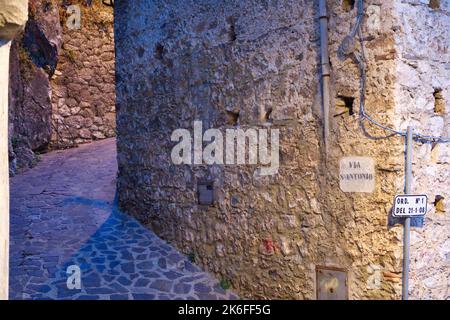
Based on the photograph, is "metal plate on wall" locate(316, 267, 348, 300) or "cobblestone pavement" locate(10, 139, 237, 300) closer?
"metal plate on wall" locate(316, 267, 348, 300)

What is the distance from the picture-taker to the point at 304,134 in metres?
4.07

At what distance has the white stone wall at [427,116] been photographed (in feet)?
11.6

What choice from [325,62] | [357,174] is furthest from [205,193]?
[325,62]

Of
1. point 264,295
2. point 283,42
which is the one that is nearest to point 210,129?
point 283,42

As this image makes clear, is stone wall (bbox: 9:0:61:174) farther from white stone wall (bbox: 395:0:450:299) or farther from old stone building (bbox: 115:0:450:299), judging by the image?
white stone wall (bbox: 395:0:450:299)

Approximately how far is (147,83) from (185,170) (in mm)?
1521

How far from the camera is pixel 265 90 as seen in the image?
14.4ft

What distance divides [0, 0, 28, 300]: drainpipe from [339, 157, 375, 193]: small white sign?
2806 mm

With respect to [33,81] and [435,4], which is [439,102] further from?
[33,81]

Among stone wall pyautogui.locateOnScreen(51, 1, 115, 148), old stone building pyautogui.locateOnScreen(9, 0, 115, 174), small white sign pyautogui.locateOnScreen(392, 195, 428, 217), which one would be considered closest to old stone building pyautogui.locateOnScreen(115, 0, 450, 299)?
small white sign pyautogui.locateOnScreen(392, 195, 428, 217)

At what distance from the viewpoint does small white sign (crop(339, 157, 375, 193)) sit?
3.63 m

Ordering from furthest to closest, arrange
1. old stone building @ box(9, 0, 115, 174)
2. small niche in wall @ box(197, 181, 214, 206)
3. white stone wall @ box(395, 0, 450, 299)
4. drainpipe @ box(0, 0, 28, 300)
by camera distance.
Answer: old stone building @ box(9, 0, 115, 174), small niche in wall @ box(197, 181, 214, 206), white stone wall @ box(395, 0, 450, 299), drainpipe @ box(0, 0, 28, 300)

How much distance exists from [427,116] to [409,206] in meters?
0.85
